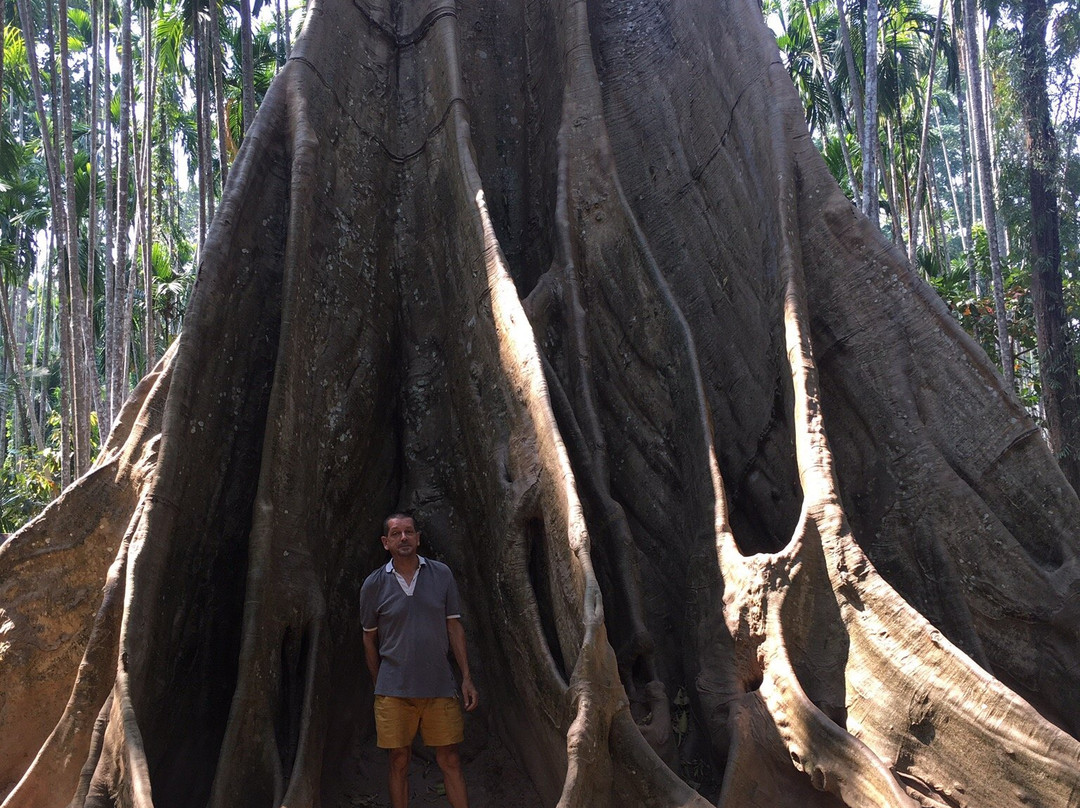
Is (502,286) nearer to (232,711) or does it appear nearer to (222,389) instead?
(222,389)

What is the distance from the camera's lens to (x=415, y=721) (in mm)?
4016

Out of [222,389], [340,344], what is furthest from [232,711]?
[340,344]

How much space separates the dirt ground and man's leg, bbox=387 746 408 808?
0.31 metres

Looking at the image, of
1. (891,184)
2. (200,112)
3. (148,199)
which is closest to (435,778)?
(200,112)

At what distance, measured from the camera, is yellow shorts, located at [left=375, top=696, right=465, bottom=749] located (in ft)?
13.0

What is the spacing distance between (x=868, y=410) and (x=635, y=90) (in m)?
2.77

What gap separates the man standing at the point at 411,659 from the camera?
3.97 meters

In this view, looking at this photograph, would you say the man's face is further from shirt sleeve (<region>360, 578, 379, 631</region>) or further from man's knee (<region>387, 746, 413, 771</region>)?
man's knee (<region>387, 746, 413, 771</region>)

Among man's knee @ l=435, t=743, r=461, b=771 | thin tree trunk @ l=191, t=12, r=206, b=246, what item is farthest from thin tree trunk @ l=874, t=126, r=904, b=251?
man's knee @ l=435, t=743, r=461, b=771

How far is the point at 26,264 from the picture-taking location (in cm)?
2177

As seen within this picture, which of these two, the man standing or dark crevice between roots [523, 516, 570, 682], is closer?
the man standing

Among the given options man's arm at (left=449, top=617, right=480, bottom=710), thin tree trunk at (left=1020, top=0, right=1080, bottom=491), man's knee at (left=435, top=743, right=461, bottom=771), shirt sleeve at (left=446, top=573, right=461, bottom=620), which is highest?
thin tree trunk at (left=1020, top=0, right=1080, bottom=491)

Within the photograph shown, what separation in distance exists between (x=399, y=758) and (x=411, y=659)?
15.9 inches

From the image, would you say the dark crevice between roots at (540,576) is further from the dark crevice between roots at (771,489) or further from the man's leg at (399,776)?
the dark crevice between roots at (771,489)
